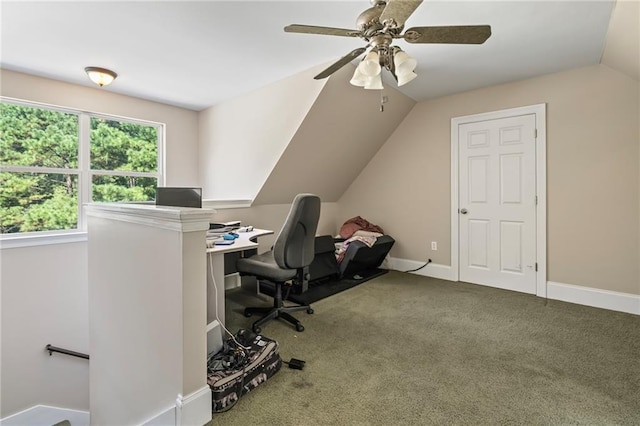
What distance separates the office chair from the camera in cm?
243

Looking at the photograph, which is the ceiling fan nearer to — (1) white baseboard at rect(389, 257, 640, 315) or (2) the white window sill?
(1) white baseboard at rect(389, 257, 640, 315)

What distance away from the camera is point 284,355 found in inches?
84.0

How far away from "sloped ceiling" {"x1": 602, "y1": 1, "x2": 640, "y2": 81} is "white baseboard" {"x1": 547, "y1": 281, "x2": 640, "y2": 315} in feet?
6.44

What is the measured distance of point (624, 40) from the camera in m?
2.36

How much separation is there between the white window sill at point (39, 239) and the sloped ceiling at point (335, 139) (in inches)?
76.6

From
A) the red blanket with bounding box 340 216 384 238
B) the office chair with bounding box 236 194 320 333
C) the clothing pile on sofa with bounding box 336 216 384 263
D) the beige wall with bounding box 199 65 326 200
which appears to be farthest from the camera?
the red blanket with bounding box 340 216 384 238

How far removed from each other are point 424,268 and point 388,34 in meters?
3.20

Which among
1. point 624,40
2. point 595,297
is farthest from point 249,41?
point 595,297

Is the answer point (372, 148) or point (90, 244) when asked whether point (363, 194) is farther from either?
point (90, 244)

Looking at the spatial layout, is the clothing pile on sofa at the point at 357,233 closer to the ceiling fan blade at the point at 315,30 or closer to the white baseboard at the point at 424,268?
the white baseboard at the point at 424,268

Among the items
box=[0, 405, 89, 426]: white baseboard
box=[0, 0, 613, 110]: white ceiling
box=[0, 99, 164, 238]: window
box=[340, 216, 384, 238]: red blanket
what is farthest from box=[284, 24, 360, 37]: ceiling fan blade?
box=[0, 405, 89, 426]: white baseboard

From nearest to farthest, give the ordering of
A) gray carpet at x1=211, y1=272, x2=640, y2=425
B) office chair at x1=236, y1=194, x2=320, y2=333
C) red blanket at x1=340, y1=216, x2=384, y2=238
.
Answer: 1. gray carpet at x1=211, y1=272, x2=640, y2=425
2. office chair at x1=236, y1=194, x2=320, y2=333
3. red blanket at x1=340, y1=216, x2=384, y2=238

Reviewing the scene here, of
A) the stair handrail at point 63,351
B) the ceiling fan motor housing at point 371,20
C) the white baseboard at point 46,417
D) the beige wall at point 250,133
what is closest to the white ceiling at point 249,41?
the beige wall at point 250,133

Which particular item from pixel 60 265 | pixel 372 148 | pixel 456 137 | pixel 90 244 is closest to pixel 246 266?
pixel 90 244
